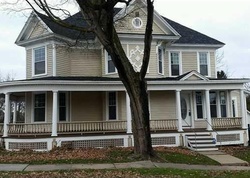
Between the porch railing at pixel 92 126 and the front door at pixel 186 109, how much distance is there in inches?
167

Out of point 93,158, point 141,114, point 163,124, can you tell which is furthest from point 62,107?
point 141,114

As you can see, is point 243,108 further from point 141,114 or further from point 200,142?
point 141,114

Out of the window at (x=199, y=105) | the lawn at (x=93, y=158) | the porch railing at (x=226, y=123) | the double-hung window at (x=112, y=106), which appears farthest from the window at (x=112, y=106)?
the porch railing at (x=226, y=123)

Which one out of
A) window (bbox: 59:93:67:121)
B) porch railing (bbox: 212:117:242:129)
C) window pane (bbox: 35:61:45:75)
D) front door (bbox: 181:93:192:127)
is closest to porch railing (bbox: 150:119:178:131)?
front door (bbox: 181:93:192:127)

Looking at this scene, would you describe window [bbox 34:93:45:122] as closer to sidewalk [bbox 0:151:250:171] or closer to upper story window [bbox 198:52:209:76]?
sidewalk [bbox 0:151:250:171]

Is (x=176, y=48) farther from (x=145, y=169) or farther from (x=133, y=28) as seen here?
(x=145, y=169)

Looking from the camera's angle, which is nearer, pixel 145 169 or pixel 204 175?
pixel 204 175

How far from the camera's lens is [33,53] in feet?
66.8

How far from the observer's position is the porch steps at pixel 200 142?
17344mm

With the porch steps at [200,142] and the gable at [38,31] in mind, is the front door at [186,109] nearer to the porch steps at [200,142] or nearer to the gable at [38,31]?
the porch steps at [200,142]

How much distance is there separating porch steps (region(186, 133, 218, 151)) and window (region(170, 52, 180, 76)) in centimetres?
528

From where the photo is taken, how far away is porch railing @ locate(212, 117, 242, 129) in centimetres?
1939

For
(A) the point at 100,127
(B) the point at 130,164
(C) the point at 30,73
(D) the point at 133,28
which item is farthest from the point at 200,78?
(C) the point at 30,73

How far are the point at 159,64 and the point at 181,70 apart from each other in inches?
76.0
